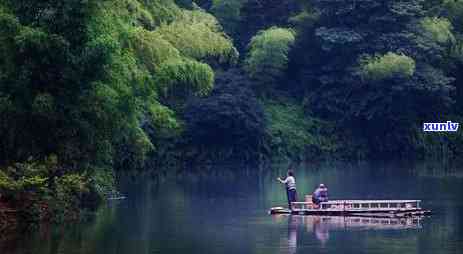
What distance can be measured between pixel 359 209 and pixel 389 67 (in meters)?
36.0

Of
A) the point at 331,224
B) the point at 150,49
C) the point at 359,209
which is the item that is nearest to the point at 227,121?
the point at 150,49

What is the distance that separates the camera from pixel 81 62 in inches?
1425

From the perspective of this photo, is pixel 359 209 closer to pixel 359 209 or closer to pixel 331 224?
pixel 359 209

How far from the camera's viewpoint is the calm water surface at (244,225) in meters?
29.0

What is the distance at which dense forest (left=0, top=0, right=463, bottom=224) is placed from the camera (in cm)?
3597

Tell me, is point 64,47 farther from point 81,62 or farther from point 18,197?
point 18,197

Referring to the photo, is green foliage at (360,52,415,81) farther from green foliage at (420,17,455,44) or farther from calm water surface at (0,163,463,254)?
calm water surface at (0,163,463,254)

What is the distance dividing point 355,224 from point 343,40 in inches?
1589

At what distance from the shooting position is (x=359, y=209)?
122 feet

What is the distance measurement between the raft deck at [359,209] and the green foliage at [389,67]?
110 ft

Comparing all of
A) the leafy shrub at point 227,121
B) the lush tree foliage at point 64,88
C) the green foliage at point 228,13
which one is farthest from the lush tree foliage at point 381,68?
the lush tree foliage at point 64,88

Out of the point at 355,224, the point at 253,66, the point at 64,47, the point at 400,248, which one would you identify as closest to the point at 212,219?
the point at 355,224

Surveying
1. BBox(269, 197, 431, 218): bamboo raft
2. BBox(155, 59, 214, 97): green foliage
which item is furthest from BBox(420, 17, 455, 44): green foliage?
BBox(269, 197, 431, 218): bamboo raft

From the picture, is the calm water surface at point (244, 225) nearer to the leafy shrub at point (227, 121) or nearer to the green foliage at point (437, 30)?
the leafy shrub at point (227, 121)
